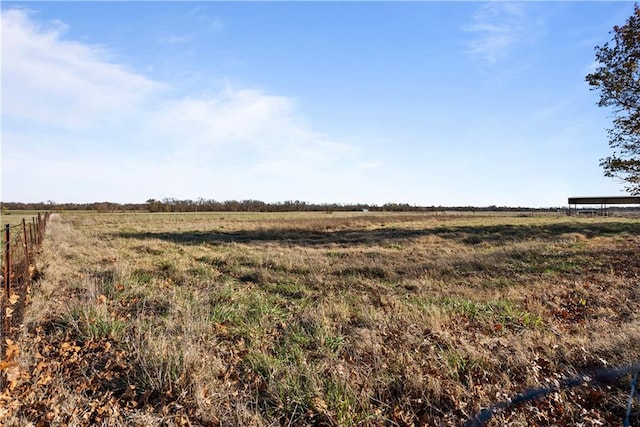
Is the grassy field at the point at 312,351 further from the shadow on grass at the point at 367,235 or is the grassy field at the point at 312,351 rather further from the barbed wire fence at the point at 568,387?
the shadow on grass at the point at 367,235

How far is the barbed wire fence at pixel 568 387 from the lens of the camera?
403cm

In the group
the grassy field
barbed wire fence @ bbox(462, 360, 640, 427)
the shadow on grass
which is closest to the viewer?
barbed wire fence @ bbox(462, 360, 640, 427)

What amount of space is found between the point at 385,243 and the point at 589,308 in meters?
15.5

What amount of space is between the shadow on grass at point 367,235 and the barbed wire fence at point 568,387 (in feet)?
63.2

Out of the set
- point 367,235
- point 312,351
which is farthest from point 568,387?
point 367,235

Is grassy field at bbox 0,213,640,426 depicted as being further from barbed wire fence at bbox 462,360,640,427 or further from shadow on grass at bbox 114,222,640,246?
shadow on grass at bbox 114,222,640,246

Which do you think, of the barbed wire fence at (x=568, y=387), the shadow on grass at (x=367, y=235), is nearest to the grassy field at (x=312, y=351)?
the barbed wire fence at (x=568, y=387)

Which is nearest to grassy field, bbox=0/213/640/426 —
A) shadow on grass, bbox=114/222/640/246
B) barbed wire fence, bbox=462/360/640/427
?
barbed wire fence, bbox=462/360/640/427

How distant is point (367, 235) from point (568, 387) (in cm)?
2515

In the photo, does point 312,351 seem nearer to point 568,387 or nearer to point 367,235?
point 568,387

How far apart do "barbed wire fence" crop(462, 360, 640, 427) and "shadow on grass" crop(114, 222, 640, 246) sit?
63.2 ft

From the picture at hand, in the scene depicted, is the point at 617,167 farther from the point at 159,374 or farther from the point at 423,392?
the point at 159,374

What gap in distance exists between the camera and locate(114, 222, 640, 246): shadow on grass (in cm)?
2508

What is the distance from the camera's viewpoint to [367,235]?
97.6ft
